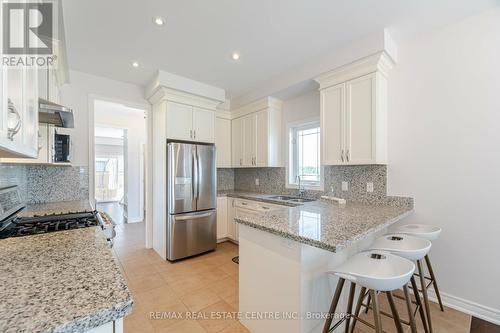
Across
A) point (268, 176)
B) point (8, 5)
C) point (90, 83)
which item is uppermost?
point (90, 83)

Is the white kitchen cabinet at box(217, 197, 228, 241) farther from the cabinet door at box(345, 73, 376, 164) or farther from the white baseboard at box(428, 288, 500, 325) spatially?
the white baseboard at box(428, 288, 500, 325)

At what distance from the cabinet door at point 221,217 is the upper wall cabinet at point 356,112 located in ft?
6.46

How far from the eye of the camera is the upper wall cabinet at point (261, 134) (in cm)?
363

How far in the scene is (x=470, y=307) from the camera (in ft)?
6.51

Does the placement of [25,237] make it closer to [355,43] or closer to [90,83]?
[90,83]

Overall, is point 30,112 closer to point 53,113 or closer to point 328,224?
point 53,113

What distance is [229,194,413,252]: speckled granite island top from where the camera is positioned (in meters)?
1.34

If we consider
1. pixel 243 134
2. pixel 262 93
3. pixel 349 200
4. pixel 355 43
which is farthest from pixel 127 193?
pixel 355 43

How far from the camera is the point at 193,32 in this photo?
2.17 m

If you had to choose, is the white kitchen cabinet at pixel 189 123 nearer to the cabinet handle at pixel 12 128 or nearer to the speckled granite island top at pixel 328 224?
the speckled granite island top at pixel 328 224

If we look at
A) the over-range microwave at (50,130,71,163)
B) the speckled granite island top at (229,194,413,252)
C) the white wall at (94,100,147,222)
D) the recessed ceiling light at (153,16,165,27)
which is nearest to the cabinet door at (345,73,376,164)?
the speckled granite island top at (229,194,413,252)

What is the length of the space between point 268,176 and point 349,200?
1.55 meters

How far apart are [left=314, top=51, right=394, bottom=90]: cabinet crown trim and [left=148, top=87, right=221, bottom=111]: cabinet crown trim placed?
183 centimetres

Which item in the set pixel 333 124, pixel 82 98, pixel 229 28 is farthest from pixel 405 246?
pixel 82 98
